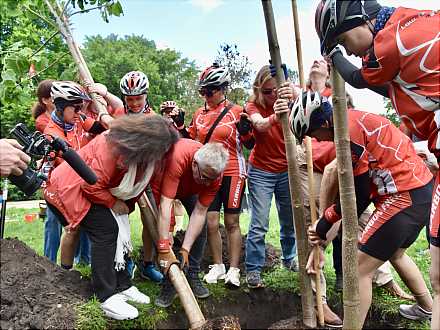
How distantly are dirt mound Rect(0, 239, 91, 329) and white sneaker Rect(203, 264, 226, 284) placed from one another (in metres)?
1.32

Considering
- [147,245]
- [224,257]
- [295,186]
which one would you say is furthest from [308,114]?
[224,257]

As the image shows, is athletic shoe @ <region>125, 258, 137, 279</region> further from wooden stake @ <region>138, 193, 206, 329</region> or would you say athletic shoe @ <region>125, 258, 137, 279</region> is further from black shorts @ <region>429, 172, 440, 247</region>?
black shorts @ <region>429, 172, 440, 247</region>

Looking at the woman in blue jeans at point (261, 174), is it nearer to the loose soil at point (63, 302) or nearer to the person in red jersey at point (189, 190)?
the loose soil at point (63, 302)

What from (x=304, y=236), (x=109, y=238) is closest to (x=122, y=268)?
(x=109, y=238)

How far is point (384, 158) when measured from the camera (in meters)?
3.66

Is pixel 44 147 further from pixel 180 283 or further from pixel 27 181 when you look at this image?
pixel 180 283

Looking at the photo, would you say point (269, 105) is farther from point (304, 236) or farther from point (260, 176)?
point (304, 236)

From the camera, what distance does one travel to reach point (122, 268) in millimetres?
4383

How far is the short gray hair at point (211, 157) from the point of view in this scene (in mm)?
4129

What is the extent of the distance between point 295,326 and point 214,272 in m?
1.17

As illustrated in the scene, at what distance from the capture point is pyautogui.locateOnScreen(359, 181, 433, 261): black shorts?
3586 millimetres

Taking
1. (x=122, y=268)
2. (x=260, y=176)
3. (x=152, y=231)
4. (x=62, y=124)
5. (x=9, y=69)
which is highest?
(x=9, y=69)

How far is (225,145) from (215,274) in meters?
1.44

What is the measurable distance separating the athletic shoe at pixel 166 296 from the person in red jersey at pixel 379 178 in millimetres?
1690
